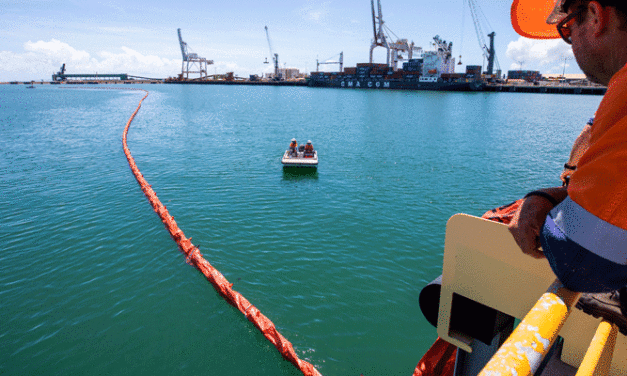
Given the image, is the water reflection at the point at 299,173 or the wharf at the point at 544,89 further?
the wharf at the point at 544,89

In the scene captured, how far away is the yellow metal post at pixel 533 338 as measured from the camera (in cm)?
107

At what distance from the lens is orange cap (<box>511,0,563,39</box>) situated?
199cm

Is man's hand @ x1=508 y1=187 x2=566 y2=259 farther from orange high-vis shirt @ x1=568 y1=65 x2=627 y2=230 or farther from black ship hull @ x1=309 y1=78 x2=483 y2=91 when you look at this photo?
black ship hull @ x1=309 y1=78 x2=483 y2=91

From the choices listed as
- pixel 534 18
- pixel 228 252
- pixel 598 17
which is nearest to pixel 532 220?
pixel 598 17

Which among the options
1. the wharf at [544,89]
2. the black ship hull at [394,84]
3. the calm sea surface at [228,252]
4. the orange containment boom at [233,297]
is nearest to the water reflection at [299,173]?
the calm sea surface at [228,252]

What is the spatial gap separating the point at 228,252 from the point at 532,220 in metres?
11.9

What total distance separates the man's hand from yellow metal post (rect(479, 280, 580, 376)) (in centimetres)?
23

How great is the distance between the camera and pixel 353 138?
35.7 m

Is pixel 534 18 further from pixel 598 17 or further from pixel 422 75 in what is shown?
pixel 422 75

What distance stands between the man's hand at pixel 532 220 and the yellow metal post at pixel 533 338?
0.75 ft

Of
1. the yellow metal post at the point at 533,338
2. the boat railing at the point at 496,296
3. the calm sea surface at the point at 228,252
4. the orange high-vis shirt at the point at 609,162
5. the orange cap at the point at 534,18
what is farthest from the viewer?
the calm sea surface at the point at 228,252

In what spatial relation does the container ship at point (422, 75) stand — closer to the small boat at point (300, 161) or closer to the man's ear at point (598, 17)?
the small boat at point (300, 161)

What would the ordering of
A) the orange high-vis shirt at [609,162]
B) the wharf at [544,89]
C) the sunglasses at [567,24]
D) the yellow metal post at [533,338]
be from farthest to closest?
1. the wharf at [544,89]
2. the sunglasses at [567,24]
3. the yellow metal post at [533,338]
4. the orange high-vis shirt at [609,162]

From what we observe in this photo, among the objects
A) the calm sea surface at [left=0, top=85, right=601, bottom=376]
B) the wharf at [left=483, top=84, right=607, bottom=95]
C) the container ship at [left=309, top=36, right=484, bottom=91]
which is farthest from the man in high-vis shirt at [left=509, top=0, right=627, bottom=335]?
the wharf at [left=483, top=84, right=607, bottom=95]
